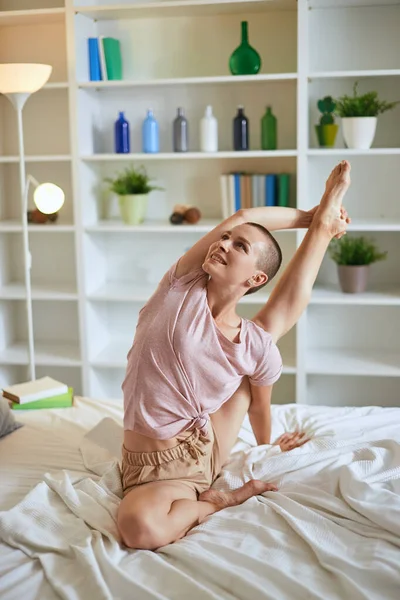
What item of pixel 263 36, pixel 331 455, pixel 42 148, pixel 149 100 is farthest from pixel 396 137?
pixel 331 455

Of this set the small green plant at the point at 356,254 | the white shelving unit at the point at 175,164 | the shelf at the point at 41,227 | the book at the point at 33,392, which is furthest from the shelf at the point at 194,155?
the book at the point at 33,392

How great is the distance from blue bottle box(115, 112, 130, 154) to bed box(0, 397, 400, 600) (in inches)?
67.4

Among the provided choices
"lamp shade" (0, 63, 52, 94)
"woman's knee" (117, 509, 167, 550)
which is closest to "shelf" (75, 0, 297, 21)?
"lamp shade" (0, 63, 52, 94)

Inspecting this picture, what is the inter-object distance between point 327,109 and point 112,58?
3.37ft

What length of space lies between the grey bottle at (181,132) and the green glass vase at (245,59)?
0.32 m

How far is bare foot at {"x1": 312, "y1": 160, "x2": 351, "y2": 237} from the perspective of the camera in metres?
2.13

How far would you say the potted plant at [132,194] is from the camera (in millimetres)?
3705

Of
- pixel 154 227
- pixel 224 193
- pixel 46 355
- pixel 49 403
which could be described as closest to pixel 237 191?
pixel 224 193

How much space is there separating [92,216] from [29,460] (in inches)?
69.1

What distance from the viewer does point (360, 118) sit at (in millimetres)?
3387

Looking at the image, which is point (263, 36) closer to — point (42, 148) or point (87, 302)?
point (42, 148)

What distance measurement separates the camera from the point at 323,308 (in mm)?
3881

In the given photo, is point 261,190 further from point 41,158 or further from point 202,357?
point 202,357

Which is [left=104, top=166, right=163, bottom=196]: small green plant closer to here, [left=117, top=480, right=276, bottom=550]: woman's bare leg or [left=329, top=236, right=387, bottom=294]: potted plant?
[left=329, top=236, right=387, bottom=294]: potted plant
